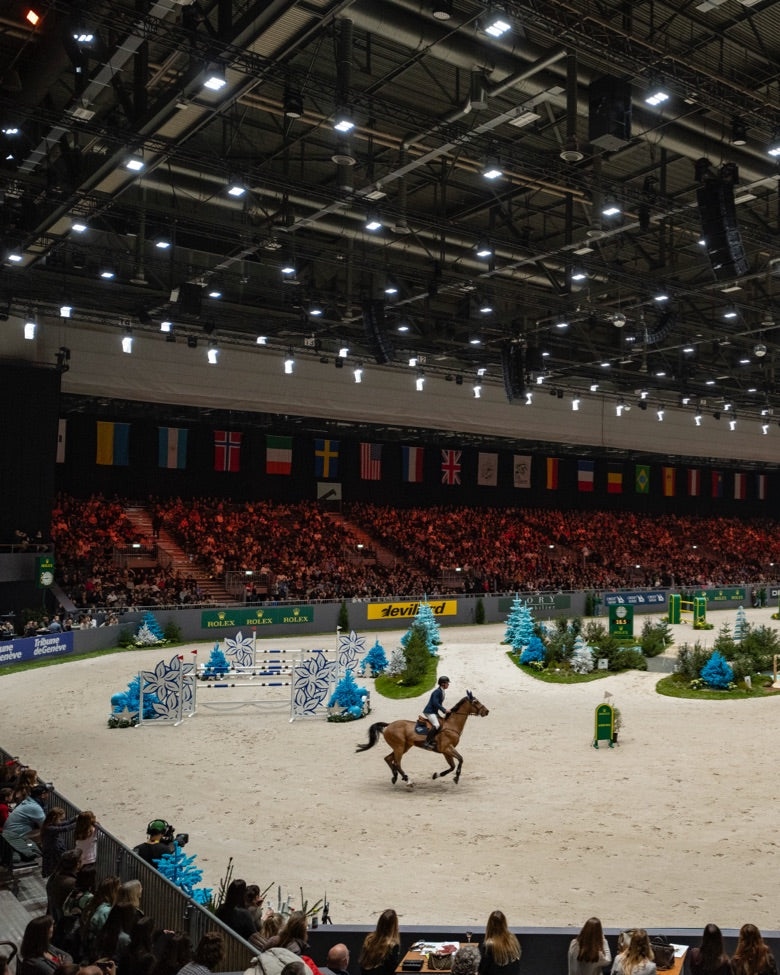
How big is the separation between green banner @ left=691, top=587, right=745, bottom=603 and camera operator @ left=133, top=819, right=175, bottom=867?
39658 mm

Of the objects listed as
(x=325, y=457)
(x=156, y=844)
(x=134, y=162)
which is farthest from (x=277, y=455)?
(x=156, y=844)

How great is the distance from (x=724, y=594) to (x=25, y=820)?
1683 inches

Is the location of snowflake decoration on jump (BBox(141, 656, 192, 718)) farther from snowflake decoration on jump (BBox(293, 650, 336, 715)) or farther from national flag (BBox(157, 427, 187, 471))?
national flag (BBox(157, 427, 187, 471))

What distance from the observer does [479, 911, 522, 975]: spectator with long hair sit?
6.32 metres

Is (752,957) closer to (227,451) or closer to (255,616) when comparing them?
(255,616)

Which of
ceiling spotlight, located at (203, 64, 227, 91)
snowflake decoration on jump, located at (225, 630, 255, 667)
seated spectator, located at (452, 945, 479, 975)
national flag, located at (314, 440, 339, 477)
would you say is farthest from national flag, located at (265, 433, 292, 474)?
seated spectator, located at (452, 945, 479, 975)

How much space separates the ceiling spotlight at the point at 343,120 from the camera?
596 inches

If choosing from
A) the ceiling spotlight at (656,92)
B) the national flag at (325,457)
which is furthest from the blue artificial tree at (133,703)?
the national flag at (325,457)

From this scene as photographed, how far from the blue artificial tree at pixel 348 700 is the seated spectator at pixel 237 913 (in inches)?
492

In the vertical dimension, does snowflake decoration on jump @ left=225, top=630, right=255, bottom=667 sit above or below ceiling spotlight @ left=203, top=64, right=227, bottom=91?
below

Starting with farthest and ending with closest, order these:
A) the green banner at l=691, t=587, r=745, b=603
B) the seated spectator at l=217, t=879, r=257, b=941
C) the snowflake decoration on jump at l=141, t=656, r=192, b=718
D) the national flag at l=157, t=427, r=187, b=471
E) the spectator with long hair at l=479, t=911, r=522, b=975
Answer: the green banner at l=691, t=587, r=745, b=603 < the national flag at l=157, t=427, r=187, b=471 < the snowflake decoration on jump at l=141, t=656, r=192, b=718 < the seated spectator at l=217, t=879, r=257, b=941 < the spectator with long hair at l=479, t=911, r=522, b=975

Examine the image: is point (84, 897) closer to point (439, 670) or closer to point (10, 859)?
point (10, 859)

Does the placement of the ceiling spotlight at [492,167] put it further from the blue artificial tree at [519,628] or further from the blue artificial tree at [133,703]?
the blue artificial tree at [519,628]

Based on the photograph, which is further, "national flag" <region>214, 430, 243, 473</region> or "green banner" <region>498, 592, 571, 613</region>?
"national flag" <region>214, 430, 243, 473</region>
